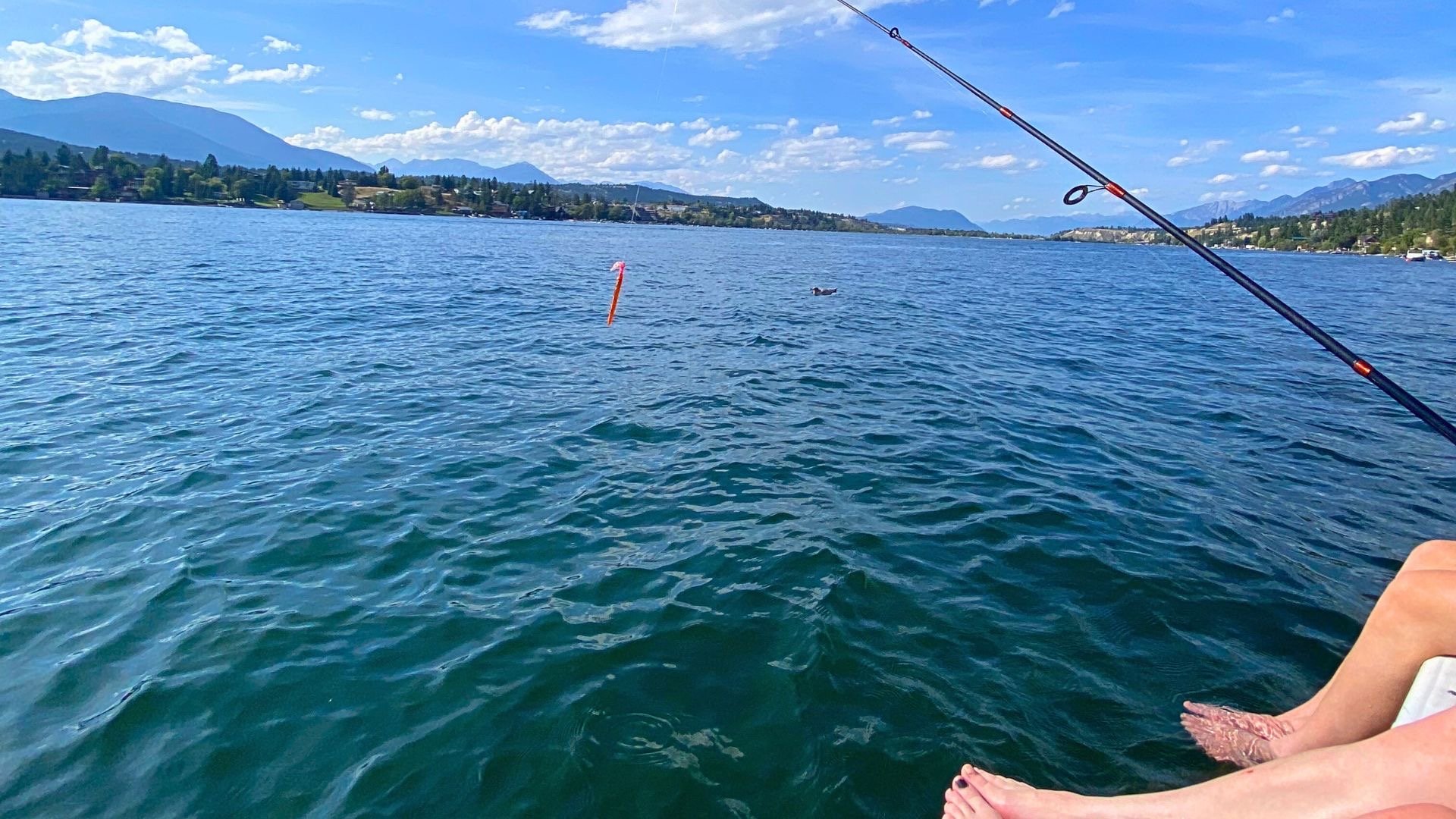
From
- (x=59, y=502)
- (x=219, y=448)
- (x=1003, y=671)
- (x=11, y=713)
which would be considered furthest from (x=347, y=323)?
(x=1003, y=671)

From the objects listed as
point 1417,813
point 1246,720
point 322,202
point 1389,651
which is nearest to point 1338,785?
point 1417,813

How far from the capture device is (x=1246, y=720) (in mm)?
4914

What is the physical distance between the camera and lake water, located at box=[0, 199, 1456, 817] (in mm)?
4652

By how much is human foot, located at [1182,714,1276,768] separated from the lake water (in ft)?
0.49

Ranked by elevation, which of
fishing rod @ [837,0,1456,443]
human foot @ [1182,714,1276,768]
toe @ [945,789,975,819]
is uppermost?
fishing rod @ [837,0,1456,443]

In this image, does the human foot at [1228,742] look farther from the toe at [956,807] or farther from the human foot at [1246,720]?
the toe at [956,807]

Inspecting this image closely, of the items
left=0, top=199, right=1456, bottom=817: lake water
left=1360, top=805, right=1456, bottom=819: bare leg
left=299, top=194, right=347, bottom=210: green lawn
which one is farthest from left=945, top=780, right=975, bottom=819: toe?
left=299, top=194, right=347, bottom=210: green lawn

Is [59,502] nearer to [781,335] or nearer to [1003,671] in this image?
[1003,671]

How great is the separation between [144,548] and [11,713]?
264 cm

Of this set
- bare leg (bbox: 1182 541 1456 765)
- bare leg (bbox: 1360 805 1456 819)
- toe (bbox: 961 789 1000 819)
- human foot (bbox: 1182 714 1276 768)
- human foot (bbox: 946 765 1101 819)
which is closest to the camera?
bare leg (bbox: 1360 805 1456 819)

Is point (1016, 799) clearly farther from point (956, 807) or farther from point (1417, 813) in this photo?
point (1417, 813)

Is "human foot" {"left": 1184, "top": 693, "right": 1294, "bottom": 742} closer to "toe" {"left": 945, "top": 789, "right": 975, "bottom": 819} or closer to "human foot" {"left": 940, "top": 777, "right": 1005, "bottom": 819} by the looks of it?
"human foot" {"left": 940, "top": 777, "right": 1005, "bottom": 819}

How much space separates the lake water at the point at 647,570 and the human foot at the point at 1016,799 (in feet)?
0.79

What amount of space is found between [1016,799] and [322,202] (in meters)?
203
